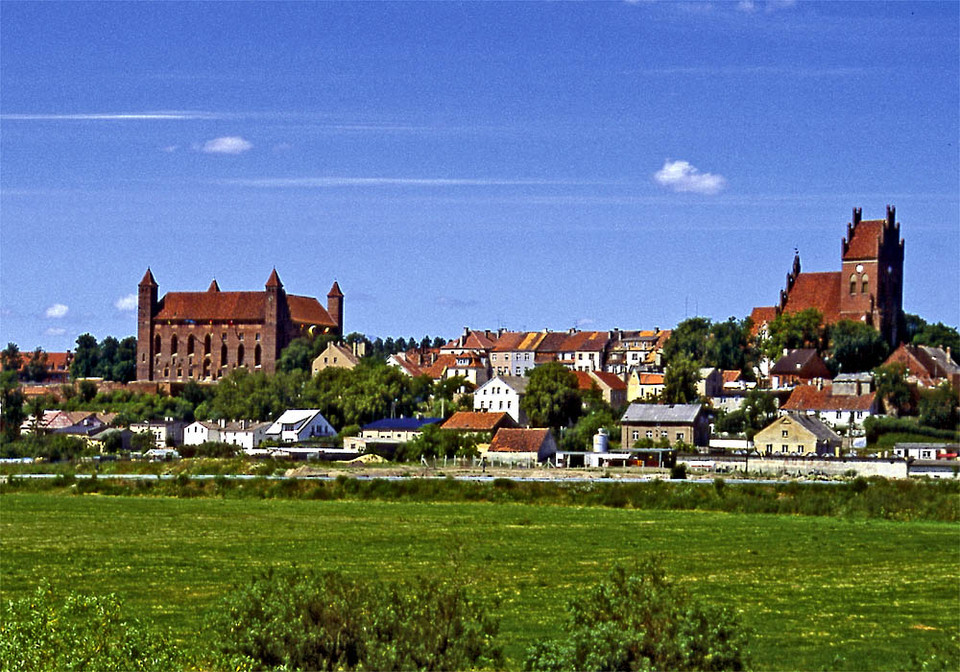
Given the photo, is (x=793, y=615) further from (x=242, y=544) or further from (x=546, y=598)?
(x=242, y=544)

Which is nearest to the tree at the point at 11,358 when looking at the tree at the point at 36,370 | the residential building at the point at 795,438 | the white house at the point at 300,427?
the tree at the point at 36,370

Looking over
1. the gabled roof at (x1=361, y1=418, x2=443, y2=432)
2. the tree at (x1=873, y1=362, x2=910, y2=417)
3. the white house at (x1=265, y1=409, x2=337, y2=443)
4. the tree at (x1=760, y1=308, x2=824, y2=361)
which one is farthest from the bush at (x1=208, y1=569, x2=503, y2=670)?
the tree at (x1=760, y1=308, x2=824, y2=361)

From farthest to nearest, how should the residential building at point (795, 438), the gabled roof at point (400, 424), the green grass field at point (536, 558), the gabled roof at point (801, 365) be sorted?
the gabled roof at point (801, 365), the gabled roof at point (400, 424), the residential building at point (795, 438), the green grass field at point (536, 558)

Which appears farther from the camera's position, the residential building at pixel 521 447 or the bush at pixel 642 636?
the residential building at pixel 521 447

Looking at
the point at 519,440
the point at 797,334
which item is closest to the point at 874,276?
the point at 797,334

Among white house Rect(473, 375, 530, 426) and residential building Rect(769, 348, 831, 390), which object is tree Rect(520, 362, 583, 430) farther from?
residential building Rect(769, 348, 831, 390)

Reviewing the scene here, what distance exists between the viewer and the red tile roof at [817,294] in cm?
13038

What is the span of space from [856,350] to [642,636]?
102331 mm

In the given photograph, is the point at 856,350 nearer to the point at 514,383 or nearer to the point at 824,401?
the point at 824,401

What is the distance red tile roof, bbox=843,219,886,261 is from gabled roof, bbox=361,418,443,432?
157ft

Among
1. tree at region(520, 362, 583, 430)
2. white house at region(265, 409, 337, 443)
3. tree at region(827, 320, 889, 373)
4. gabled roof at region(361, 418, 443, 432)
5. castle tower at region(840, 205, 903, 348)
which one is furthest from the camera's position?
castle tower at region(840, 205, 903, 348)

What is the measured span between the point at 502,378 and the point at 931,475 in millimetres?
43694

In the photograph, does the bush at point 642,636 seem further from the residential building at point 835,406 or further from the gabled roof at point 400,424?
the residential building at point 835,406

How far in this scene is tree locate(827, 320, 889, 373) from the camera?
374 ft
